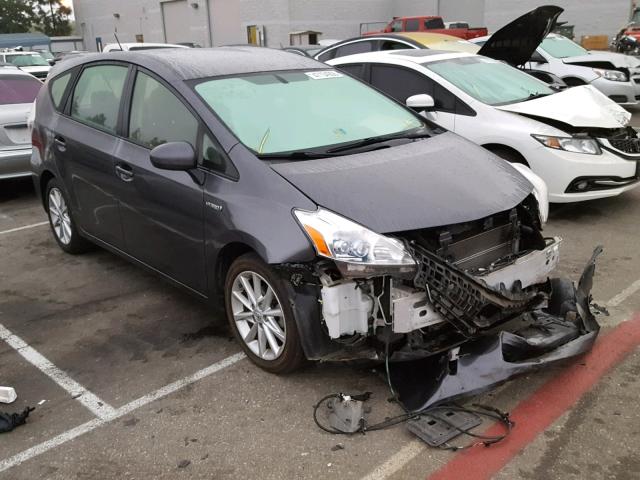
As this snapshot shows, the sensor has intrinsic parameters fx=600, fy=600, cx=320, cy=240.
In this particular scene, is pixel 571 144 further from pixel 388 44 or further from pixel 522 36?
pixel 388 44

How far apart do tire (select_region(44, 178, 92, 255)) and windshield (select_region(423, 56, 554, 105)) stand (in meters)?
3.91

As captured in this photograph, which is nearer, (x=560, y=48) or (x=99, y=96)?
(x=99, y=96)

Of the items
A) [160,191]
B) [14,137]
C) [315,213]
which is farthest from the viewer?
[14,137]

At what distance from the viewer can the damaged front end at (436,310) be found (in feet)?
9.22

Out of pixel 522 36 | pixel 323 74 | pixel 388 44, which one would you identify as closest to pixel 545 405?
pixel 323 74

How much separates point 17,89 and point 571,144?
669cm

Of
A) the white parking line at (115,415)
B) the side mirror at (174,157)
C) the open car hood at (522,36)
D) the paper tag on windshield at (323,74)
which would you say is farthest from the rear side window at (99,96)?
the open car hood at (522,36)

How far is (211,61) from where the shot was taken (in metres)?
3.97

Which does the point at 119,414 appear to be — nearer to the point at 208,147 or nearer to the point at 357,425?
the point at 357,425

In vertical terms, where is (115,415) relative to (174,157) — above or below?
below

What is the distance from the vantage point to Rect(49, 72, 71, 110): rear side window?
16.3 ft

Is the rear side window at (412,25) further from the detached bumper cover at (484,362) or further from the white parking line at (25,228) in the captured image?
the detached bumper cover at (484,362)

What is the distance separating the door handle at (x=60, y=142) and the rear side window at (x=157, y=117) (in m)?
1.00

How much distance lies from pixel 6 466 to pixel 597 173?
5.26 meters
